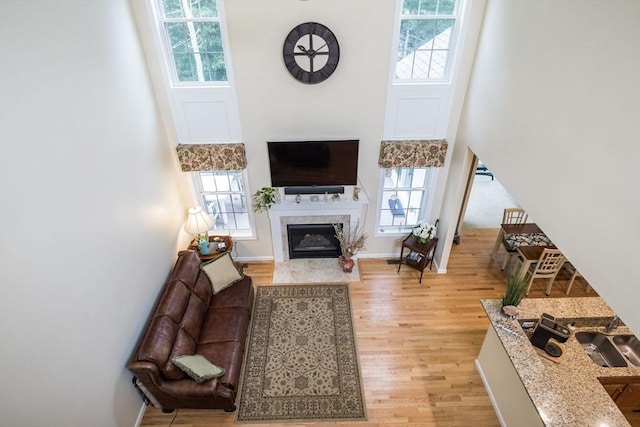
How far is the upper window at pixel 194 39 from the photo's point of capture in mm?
4355

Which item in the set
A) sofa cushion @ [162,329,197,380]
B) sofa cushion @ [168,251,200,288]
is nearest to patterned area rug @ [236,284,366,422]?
sofa cushion @ [162,329,197,380]

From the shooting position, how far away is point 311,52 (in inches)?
177

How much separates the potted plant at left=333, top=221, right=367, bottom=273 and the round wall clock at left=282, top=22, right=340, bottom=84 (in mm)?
2411

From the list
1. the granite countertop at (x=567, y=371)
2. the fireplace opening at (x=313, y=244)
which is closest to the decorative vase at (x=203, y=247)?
the fireplace opening at (x=313, y=244)

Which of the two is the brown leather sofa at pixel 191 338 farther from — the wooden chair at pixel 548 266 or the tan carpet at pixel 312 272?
the wooden chair at pixel 548 266

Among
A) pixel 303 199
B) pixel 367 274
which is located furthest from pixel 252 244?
pixel 367 274

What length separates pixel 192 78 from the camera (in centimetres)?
477

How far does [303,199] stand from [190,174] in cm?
182

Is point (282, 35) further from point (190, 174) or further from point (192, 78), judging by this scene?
point (190, 174)

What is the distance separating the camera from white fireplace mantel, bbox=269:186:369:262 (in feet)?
18.1

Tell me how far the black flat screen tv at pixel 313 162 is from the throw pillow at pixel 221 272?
138cm

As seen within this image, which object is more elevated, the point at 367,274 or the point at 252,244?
the point at 252,244

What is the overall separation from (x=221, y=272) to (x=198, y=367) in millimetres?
1535

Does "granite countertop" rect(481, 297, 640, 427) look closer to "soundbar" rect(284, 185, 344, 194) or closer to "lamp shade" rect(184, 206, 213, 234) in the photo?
"soundbar" rect(284, 185, 344, 194)
